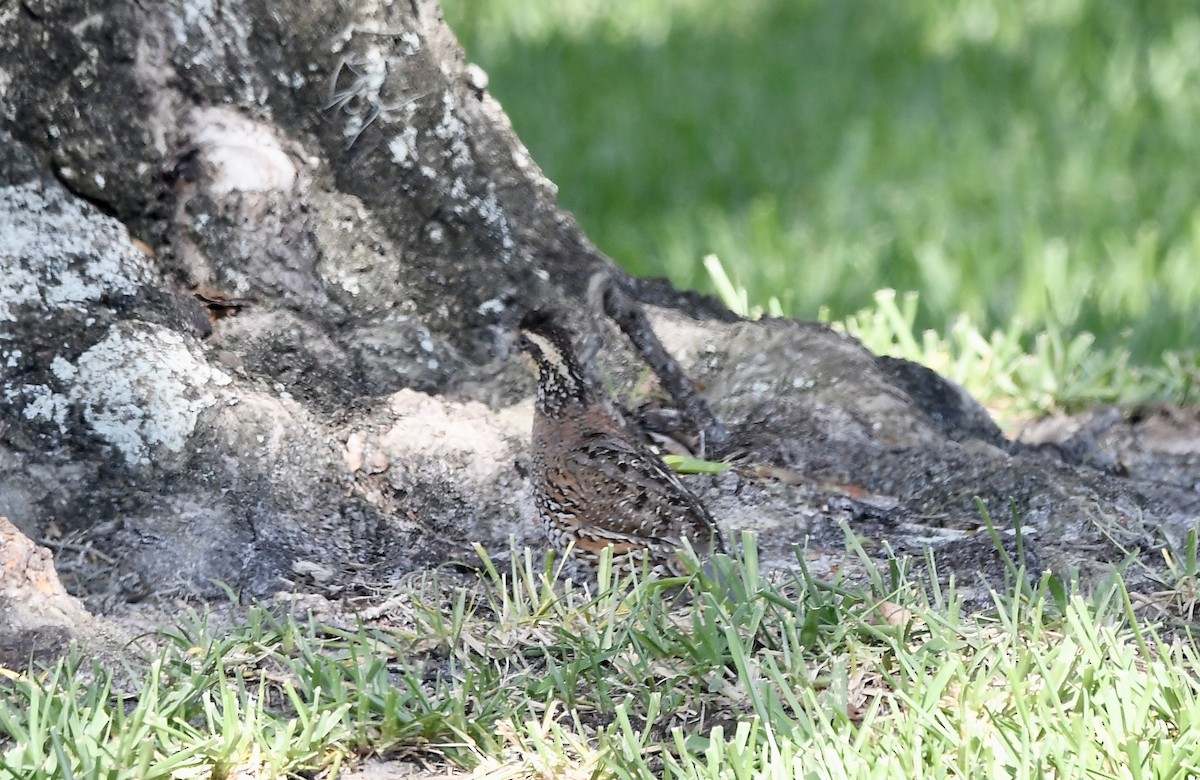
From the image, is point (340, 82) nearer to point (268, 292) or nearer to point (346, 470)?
point (268, 292)

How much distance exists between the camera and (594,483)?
3957 mm

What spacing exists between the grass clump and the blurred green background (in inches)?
126

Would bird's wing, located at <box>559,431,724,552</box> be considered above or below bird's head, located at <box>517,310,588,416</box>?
below

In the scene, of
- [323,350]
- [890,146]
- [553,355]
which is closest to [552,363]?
[553,355]

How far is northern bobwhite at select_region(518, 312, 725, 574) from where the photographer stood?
3.84m

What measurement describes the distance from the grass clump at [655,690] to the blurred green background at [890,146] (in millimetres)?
3206

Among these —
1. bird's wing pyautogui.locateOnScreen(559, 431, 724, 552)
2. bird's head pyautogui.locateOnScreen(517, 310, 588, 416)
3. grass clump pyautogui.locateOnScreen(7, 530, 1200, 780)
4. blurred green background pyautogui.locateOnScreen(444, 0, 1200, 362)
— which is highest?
blurred green background pyautogui.locateOnScreen(444, 0, 1200, 362)

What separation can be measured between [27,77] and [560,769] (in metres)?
2.27

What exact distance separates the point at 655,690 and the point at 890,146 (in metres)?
6.12

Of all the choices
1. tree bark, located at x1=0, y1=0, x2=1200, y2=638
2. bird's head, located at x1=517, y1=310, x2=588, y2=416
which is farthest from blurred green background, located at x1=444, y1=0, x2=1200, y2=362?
bird's head, located at x1=517, y1=310, x2=588, y2=416

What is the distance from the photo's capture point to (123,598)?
3.70 meters

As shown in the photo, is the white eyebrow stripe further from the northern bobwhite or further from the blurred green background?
the blurred green background

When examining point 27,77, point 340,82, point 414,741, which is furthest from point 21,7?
point 414,741

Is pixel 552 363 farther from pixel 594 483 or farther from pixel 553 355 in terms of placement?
pixel 594 483
